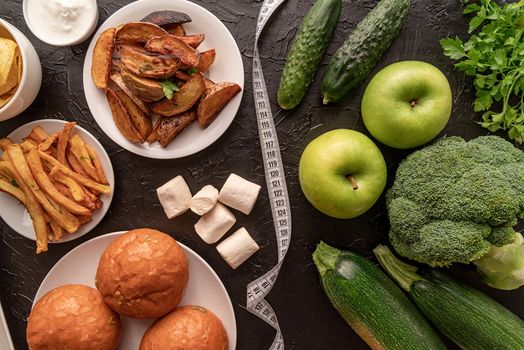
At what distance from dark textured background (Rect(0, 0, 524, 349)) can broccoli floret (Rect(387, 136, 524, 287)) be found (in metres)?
0.18

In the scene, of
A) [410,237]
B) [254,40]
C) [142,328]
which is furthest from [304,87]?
[142,328]

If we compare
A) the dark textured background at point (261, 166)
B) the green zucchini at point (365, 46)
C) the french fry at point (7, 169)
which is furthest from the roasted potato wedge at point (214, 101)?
the french fry at point (7, 169)

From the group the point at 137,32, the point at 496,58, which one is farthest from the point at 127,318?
the point at 496,58

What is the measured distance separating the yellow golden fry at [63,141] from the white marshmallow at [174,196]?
0.35m

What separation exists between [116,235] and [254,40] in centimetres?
86

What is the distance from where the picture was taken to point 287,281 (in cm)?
192

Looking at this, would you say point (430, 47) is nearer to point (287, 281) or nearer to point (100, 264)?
point (287, 281)

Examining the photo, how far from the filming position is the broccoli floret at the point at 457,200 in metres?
1.61

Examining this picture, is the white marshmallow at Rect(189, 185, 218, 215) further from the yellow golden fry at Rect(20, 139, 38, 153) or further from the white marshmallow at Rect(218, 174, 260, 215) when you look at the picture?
the yellow golden fry at Rect(20, 139, 38, 153)

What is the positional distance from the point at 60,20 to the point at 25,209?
0.68m

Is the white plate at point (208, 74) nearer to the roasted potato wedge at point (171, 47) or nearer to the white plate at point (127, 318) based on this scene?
the roasted potato wedge at point (171, 47)

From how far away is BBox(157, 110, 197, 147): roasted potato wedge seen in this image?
5.81ft

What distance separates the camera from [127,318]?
1837 millimetres

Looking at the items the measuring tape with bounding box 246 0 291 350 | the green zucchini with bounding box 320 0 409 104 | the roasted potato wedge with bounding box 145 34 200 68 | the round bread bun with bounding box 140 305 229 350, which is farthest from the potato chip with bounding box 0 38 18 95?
the green zucchini with bounding box 320 0 409 104
